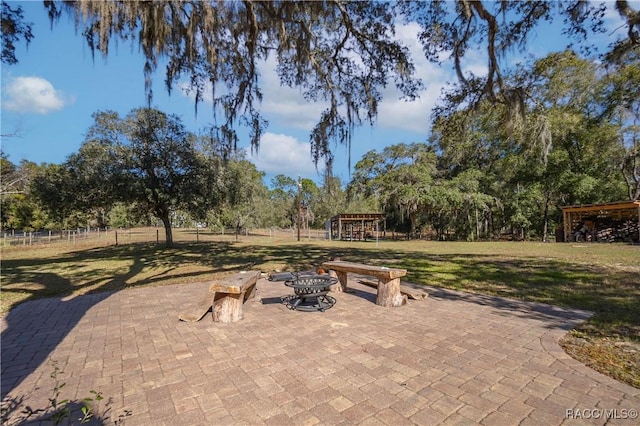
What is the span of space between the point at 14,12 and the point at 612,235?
2755 cm

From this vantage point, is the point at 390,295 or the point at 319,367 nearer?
the point at 319,367

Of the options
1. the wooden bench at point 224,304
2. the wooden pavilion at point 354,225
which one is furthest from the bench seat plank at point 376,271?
the wooden pavilion at point 354,225

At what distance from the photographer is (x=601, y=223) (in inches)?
802

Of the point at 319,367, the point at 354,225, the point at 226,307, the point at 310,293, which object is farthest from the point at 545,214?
the point at 319,367

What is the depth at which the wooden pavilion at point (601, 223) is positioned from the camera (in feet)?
60.6

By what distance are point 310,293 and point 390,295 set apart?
125 centimetres

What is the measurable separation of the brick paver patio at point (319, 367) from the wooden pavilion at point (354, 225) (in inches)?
773

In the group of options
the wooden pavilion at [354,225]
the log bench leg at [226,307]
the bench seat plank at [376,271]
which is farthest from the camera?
the wooden pavilion at [354,225]

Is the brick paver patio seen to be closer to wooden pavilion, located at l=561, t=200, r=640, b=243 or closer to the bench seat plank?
the bench seat plank

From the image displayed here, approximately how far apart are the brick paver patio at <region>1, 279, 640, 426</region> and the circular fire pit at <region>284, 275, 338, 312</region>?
0.54 ft

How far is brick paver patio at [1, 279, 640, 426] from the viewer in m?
2.09

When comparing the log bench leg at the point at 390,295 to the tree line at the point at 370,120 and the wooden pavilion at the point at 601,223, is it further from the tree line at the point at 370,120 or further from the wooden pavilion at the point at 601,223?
the wooden pavilion at the point at 601,223

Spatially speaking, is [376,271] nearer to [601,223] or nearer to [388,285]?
[388,285]

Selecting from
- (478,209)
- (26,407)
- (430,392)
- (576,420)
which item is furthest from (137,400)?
(478,209)
